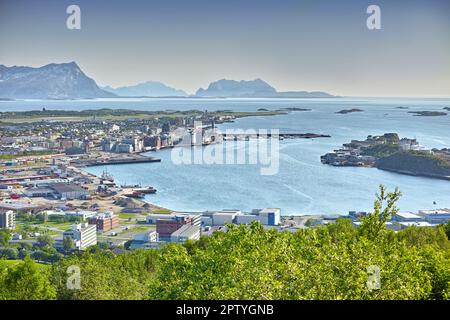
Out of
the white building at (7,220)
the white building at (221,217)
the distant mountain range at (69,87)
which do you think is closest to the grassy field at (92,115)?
the distant mountain range at (69,87)

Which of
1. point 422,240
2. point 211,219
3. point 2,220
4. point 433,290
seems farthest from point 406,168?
point 433,290

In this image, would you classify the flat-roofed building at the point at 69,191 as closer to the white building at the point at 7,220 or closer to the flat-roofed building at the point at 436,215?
the white building at the point at 7,220

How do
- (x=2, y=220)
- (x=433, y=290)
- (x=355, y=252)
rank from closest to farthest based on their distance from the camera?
(x=355, y=252)
(x=433, y=290)
(x=2, y=220)

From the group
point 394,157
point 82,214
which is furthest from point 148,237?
point 394,157

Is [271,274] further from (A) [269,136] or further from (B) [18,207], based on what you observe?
(A) [269,136]

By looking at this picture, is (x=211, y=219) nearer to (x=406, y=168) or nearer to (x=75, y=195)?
(x=75, y=195)

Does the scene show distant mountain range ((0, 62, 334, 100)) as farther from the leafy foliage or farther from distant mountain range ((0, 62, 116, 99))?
the leafy foliage
